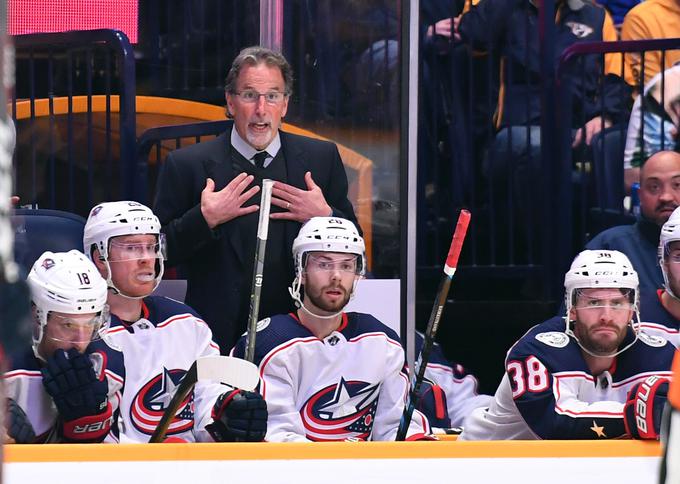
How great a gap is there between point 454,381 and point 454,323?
1.46 ft

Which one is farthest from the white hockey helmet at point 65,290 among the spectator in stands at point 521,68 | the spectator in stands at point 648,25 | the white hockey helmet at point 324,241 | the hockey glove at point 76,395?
the spectator in stands at point 648,25

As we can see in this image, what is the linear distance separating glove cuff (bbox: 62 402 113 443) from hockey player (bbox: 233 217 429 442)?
485 millimetres

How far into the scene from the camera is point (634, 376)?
3.77 metres

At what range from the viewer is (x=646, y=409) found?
3.26m

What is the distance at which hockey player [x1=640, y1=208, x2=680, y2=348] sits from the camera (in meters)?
3.98

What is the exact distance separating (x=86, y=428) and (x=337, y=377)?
76 centimetres

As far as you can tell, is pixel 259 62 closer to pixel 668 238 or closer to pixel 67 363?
pixel 67 363

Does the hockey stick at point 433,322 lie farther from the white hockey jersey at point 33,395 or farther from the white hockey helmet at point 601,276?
the white hockey jersey at point 33,395

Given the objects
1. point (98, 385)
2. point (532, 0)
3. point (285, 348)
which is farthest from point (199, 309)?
point (532, 0)

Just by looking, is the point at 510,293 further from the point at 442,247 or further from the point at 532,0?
the point at 532,0

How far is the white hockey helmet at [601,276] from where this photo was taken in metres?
3.79

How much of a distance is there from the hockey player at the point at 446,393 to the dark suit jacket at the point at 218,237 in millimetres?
527

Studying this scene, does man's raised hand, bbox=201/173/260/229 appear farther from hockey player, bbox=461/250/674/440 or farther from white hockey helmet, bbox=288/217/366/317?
hockey player, bbox=461/250/674/440

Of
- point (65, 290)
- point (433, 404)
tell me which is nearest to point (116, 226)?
point (65, 290)
